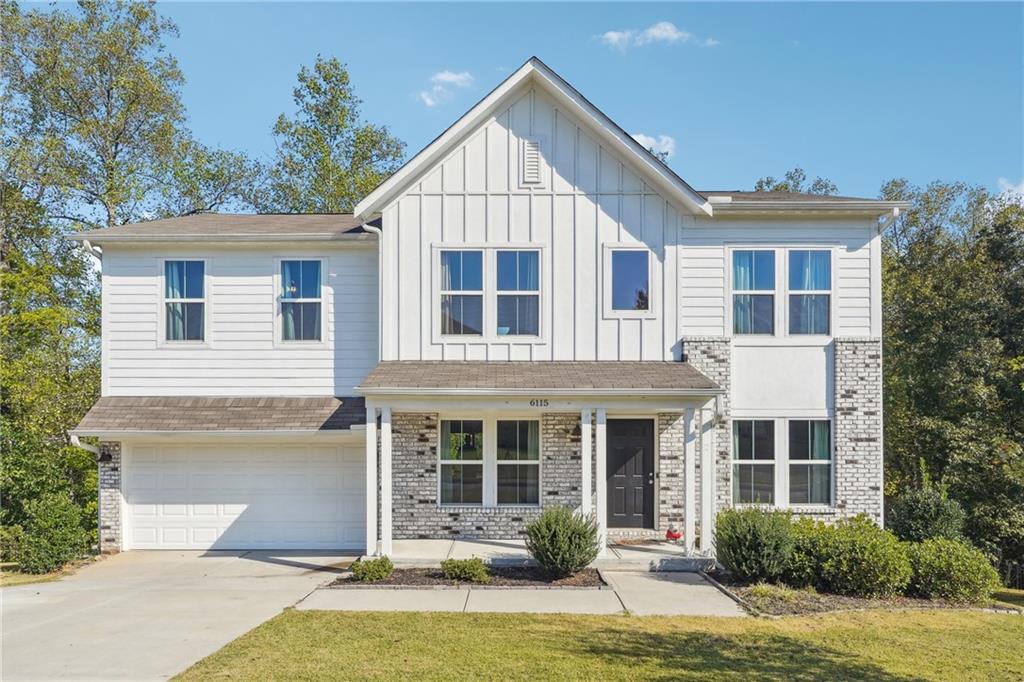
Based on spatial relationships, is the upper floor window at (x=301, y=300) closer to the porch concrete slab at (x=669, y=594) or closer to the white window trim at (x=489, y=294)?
the white window trim at (x=489, y=294)

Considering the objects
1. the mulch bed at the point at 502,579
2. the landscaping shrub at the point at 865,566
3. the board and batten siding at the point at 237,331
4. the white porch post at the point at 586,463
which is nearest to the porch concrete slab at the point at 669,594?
the mulch bed at the point at 502,579

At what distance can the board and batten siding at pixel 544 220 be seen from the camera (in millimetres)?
12625

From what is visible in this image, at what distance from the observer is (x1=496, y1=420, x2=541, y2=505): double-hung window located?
41.9 feet

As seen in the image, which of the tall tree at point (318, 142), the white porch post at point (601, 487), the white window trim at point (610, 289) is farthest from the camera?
the tall tree at point (318, 142)

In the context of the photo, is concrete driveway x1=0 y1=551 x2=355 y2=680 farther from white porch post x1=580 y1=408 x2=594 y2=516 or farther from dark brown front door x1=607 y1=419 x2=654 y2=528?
dark brown front door x1=607 y1=419 x2=654 y2=528

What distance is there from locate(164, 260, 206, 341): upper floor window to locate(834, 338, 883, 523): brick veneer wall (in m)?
12.7

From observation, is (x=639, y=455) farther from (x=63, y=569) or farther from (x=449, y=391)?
(x=63, y=569)

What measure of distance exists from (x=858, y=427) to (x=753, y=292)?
129 inches

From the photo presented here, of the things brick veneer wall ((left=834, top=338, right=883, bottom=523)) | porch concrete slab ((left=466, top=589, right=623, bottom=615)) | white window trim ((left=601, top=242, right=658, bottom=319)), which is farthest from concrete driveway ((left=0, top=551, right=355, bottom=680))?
brick veneer wall ((left=834, top=338, right=883, bottom=523))

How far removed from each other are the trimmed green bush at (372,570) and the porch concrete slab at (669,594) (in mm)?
3540

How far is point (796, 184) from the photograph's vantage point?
31.6 m

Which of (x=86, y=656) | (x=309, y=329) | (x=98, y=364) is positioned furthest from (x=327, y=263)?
(x=98, y=364)

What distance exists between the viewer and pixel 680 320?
1267 centimetres

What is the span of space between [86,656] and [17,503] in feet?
29.4
